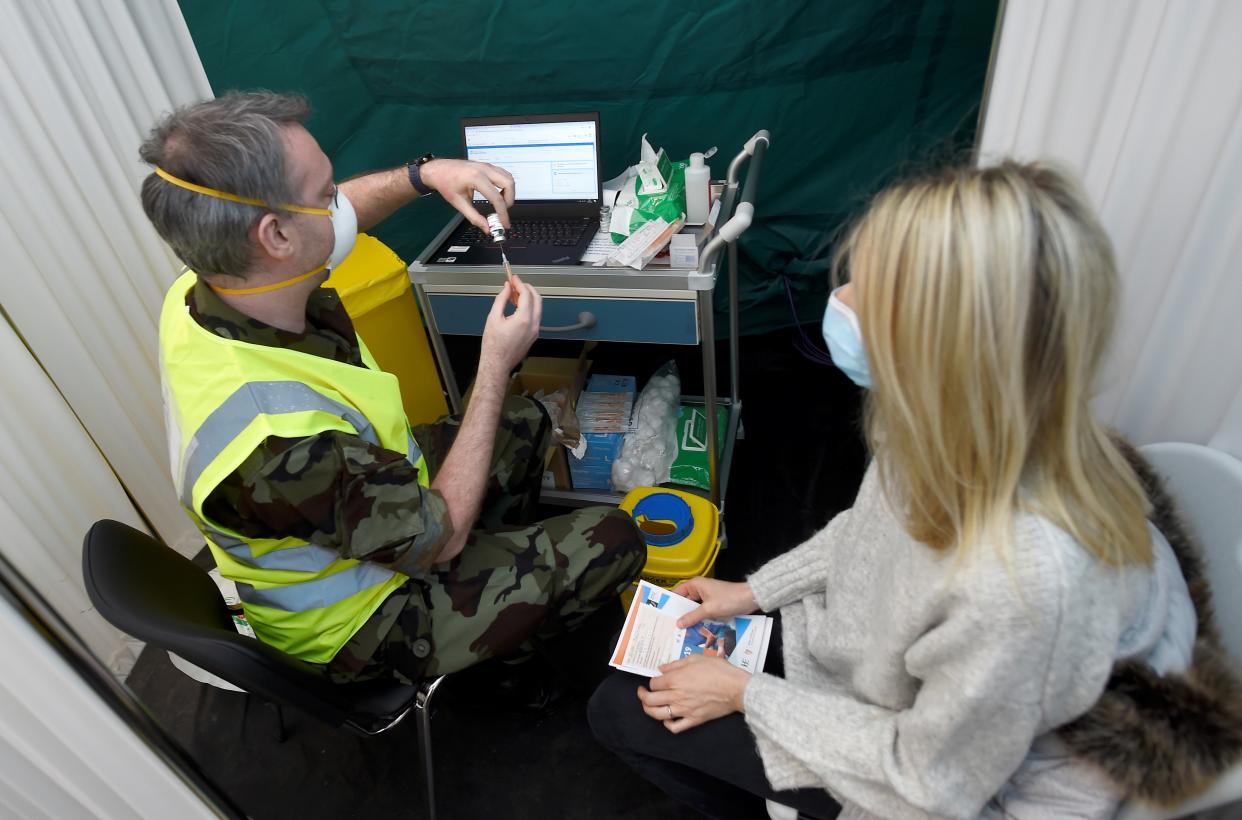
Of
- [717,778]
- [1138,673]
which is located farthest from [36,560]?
[1138,673]

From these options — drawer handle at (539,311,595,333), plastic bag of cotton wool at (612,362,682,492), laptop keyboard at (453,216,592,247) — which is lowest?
plastic bag of cotton wool at (612,362,682,492)

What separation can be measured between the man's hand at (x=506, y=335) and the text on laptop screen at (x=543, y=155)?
50 centimetres

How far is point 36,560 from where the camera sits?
1.58 m

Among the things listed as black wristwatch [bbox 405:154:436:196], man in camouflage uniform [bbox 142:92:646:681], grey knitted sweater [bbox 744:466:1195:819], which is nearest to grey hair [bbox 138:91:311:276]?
man in camouflage uniform [bbox 142:92:646:681]

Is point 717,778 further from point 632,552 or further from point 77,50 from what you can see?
point 77,50

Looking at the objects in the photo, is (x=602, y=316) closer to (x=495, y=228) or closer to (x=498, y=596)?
(x=495, y=228)

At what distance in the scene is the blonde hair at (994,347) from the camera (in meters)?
0.64

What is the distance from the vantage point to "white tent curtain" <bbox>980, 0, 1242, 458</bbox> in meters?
0.87

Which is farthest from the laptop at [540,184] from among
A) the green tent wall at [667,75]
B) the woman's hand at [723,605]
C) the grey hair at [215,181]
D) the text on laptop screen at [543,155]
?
the woman's hand at [723,605]

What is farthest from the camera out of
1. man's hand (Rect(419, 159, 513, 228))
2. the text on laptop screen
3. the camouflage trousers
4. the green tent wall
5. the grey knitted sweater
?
the green tent wall

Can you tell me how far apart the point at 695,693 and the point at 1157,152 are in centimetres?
93

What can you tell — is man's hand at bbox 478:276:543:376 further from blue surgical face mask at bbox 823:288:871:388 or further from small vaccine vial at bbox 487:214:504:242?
blue surgical face mask at bbox 823:288:871:388

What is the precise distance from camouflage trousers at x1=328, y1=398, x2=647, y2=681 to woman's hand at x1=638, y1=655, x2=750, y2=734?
0.29m

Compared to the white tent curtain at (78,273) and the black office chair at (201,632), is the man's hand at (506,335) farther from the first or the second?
the white tent curtain at (78,273)
